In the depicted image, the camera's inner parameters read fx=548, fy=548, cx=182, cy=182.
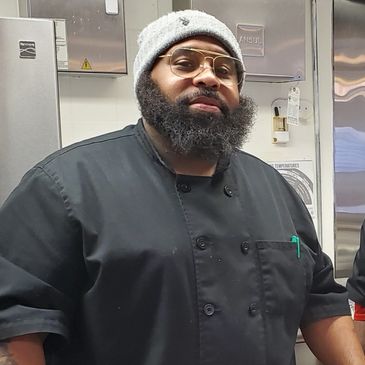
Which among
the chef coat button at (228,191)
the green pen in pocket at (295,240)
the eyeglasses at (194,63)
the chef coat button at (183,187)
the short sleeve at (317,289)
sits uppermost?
the eyeglasses at (194,63)

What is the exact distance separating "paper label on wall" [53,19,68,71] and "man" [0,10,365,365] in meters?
0.83

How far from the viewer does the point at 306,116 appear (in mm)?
2391

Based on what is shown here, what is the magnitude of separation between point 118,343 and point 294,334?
361mm

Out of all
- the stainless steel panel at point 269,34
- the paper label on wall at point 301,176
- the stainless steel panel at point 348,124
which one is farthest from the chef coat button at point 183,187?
the stainless steel panel at point 348,124

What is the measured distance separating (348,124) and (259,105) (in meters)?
0.45

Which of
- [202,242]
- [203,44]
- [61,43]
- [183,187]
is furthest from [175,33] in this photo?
[61,43]

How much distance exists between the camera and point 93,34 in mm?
1867

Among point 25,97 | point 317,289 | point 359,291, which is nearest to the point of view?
point 317,289

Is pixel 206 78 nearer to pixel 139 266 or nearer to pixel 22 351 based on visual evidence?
pixel 139 266

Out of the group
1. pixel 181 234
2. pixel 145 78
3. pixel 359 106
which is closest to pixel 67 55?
pixel 145 78

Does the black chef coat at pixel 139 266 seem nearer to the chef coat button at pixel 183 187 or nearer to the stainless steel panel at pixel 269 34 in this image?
the chef coat button at pixel 183 187

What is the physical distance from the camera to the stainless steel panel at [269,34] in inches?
81.0

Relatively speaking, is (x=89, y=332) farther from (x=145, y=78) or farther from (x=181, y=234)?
(x=145, y=78)

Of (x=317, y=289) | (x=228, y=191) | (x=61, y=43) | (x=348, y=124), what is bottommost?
(x=317, y=289)
